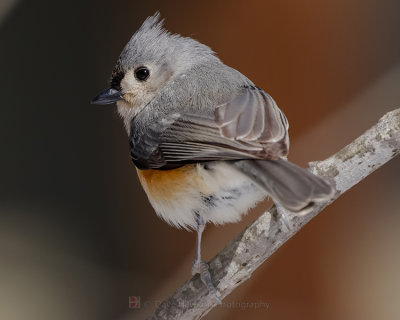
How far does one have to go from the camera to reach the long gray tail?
1565mm

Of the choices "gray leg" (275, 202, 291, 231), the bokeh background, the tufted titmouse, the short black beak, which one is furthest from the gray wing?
the bokeh background

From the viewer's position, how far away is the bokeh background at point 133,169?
322 cm

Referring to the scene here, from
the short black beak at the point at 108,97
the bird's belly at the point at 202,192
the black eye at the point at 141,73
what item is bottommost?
the bird's belly at the point at 202,192

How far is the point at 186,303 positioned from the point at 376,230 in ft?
5.64

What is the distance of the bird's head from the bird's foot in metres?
0.73

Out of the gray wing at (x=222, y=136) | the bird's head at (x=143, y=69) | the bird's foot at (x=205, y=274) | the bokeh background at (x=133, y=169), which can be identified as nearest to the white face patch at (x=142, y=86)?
the bird's head at (x=143, y=69)

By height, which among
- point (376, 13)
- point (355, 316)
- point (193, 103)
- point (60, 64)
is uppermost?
point (60, 64)

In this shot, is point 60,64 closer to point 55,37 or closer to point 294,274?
point 55,37

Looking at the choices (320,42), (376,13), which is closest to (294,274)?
(320,42)

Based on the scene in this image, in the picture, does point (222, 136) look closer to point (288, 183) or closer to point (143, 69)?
point (288, 183)

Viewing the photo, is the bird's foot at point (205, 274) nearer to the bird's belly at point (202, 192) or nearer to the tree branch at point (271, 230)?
the tree branch at point (271, 230)

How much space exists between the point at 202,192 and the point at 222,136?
8.4 inches

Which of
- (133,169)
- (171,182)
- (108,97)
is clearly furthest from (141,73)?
(133,169)

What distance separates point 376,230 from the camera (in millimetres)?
3342
